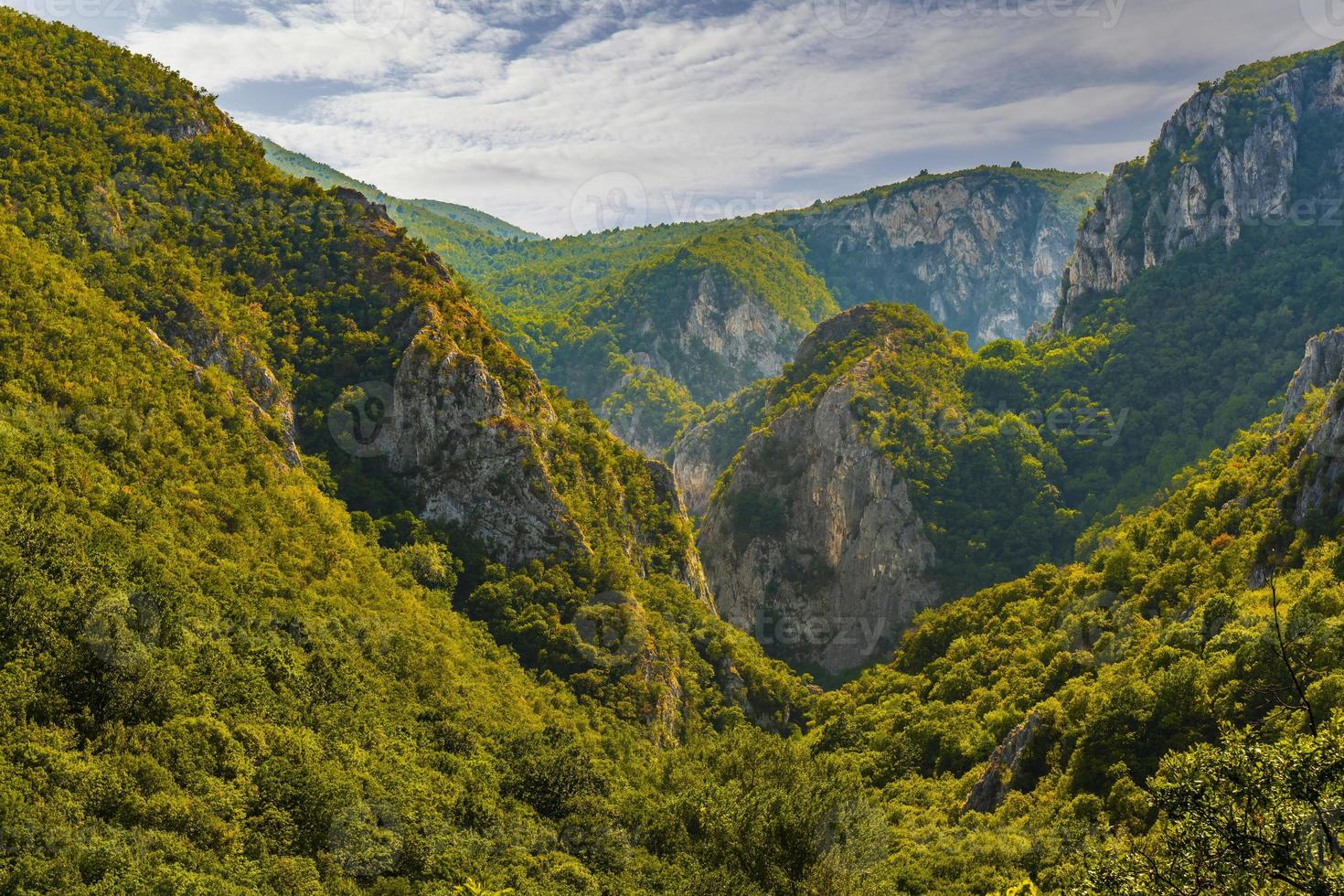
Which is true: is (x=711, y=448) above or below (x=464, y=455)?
below

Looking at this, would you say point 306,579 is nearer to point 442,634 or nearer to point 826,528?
point 442,634

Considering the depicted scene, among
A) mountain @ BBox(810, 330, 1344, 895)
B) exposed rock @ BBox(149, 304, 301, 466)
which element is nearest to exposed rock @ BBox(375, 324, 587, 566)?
exposed rock @ BBox(149, 304, 301, 466)

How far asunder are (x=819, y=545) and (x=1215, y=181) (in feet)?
301

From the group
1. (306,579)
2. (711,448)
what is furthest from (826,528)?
(306,579)

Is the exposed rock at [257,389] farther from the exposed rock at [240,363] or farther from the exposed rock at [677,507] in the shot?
the exposed rock at [677,507]

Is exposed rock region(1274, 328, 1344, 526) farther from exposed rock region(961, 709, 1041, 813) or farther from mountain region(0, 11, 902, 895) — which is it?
mountain region(0, 11, 902, 895)

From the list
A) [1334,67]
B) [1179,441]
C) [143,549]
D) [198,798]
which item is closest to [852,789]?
[198,798]

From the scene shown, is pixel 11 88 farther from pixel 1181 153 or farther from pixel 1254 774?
pixel 1181 153

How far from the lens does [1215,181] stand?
152m

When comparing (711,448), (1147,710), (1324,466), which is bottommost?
(1147,710)

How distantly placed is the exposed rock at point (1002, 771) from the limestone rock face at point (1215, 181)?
407ft

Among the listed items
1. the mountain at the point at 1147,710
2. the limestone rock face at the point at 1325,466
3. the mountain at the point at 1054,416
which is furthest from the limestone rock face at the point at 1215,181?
the limestone rock face at the point at 1325,466

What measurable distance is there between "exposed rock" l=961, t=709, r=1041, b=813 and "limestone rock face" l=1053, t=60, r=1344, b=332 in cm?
12419

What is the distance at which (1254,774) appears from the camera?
21141mm
